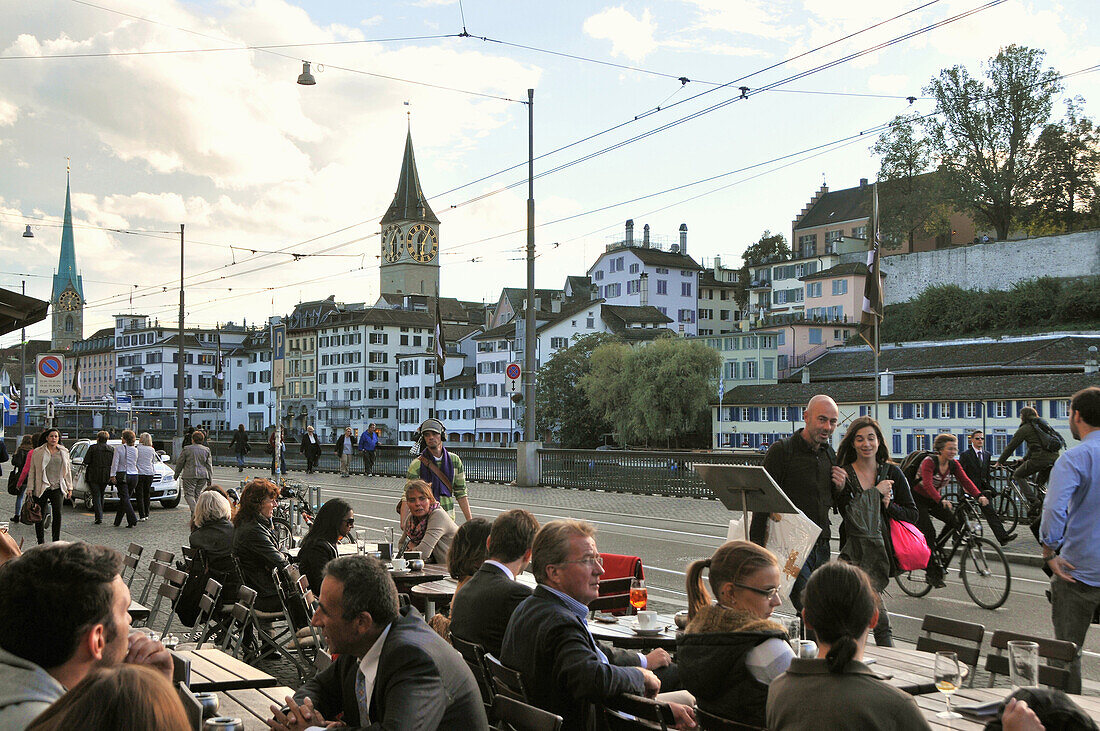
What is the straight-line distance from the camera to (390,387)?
427 feet

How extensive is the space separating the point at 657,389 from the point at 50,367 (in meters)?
59.0

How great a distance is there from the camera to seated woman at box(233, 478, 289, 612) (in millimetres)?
8961

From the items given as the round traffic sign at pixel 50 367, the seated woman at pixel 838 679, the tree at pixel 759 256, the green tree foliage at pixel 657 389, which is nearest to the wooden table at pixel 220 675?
the seated woman at pixel 838 679

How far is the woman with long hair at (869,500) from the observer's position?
28.3 ft

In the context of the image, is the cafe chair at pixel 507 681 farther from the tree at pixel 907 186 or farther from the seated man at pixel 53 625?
the tree at pixel 907 186

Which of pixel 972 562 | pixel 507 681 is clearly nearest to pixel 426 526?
pixel 507 681

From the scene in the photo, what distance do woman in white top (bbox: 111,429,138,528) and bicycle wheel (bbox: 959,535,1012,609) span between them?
16.2m

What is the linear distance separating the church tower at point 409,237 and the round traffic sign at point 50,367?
134 m

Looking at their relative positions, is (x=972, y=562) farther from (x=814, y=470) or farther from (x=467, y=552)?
(x=467, y=552)

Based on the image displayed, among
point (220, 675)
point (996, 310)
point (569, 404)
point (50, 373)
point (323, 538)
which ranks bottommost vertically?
point (220, 675)

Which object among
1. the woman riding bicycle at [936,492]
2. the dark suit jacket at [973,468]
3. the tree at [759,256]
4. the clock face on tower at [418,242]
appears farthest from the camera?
the clock face on tower at [418,242]

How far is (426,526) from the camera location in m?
10.5

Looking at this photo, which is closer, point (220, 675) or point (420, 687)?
point (420, 687)

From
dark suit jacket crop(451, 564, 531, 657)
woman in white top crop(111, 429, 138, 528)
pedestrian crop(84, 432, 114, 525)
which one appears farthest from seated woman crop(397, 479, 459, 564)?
pedestrian crop(84, 432, 114, 525)
